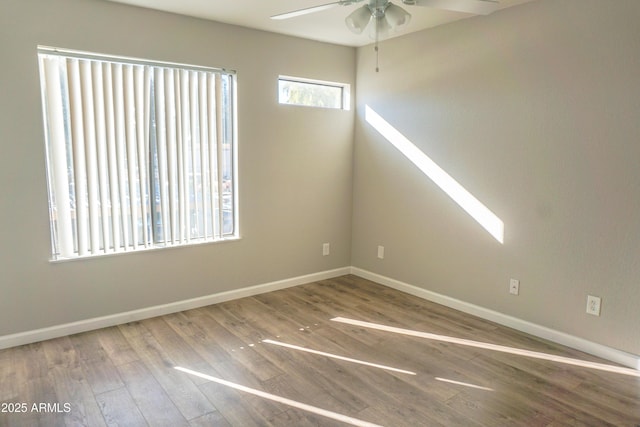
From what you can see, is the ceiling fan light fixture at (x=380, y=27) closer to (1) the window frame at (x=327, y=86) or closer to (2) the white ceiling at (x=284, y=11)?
(2) the white ceiling at (x=284, y=11)

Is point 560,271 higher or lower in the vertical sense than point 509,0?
lower

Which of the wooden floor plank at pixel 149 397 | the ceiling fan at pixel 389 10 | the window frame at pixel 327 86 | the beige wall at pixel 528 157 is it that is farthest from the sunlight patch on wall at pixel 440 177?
the wooden floor plank at pixel 149 397

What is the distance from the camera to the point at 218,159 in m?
3.69

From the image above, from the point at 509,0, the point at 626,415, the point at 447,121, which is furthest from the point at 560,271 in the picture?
the point at 509,0

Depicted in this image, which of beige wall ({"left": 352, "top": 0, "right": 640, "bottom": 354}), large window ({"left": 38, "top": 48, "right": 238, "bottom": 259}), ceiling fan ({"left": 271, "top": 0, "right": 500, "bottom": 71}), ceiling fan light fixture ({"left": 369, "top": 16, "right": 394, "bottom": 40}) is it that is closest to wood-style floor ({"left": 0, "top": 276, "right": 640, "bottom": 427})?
beige wall ({"left": 352, "top": 0, "right": 640, "bottom": 354})

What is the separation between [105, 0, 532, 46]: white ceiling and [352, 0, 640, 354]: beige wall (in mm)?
247

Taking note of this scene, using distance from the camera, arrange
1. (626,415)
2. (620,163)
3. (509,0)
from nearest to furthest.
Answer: (626,415), (620,163), (509,0)

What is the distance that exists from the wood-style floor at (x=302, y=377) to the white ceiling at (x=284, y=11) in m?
2.40

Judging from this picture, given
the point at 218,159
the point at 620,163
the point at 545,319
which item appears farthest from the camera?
the point at 218,159

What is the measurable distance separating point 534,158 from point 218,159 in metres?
2.51

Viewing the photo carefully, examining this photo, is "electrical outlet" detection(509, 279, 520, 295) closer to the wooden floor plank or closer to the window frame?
the window frame

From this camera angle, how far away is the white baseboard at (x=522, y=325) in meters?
2.80

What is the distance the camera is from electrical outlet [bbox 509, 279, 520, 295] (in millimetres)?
3289

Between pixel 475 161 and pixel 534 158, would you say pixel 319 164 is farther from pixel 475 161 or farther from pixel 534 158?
pixel 534 158
